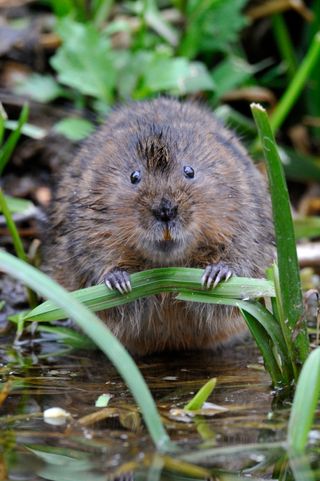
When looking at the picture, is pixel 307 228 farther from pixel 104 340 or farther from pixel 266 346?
pixel 104 340

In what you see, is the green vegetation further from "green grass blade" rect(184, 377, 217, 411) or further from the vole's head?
the vole's head

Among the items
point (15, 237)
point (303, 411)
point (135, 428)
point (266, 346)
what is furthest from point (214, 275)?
point (15, 237)

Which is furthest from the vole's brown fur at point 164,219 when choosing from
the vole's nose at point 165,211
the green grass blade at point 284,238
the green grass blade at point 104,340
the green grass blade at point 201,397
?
the green grass blade at point 104,340

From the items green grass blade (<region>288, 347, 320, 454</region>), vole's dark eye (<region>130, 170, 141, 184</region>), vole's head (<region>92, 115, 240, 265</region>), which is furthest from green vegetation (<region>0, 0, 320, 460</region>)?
vole's dark eye (<region>130, 170, 141, 184</region>)

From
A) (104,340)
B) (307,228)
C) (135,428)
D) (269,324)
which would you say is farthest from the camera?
(307,228)

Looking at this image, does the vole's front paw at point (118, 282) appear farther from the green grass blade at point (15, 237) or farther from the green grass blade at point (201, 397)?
the green grass blade at point (15, 237)

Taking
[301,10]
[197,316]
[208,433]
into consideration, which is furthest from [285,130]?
[208,433]
